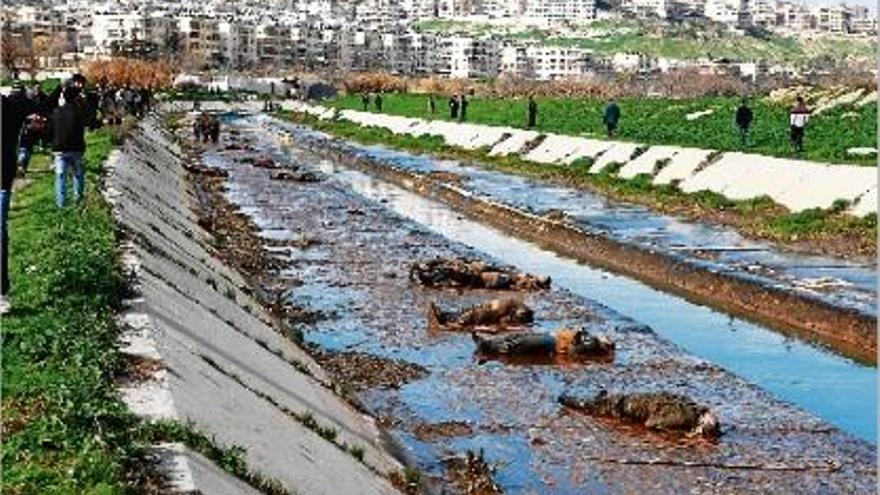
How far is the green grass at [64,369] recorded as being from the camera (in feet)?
30.2

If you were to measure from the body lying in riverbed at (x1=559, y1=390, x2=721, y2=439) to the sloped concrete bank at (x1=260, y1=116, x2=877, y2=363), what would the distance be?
21.1ft

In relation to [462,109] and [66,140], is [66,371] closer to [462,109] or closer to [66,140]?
[66,140]

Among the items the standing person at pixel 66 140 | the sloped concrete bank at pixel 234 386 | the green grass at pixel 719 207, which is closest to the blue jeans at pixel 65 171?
the standing person at pixel 66 140

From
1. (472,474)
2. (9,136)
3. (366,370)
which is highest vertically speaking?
(9,136)

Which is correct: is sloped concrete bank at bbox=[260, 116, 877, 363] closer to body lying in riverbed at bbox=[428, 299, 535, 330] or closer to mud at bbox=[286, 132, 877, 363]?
mud at bbox=[286, 132, 877, 363]

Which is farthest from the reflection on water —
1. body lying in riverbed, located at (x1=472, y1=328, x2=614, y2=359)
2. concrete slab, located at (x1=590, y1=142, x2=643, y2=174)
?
concrete slab, located at (x1=590, y1=142, x2=643, y2=174)

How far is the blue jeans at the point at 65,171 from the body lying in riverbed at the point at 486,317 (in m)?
6.49

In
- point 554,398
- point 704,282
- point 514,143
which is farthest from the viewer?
point 514,143

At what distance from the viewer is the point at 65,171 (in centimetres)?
2377

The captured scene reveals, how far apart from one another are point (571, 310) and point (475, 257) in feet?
26.4

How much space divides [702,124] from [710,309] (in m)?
46.7

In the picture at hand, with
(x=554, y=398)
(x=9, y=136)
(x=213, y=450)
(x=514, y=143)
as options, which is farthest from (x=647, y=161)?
(x=213, y=450)

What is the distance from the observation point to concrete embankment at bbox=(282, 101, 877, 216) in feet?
125

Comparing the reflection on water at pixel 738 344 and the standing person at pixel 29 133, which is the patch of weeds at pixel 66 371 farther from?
the reflection on water at pixel 738 344
